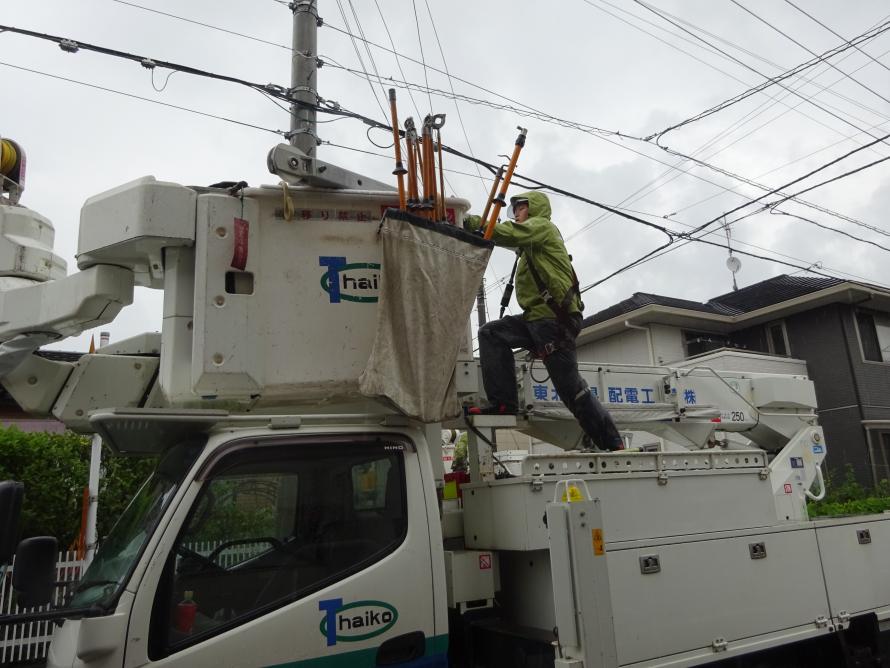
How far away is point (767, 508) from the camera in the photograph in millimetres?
4184

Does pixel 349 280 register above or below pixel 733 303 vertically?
below

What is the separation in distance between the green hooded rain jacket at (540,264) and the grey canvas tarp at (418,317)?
0.68m

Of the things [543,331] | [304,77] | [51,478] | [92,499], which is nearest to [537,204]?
[543,331]

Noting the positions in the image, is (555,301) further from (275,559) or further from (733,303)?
(733,303)

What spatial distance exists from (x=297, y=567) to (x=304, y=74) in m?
6.17

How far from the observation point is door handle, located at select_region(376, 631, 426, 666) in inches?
117

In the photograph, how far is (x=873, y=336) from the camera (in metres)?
17.8

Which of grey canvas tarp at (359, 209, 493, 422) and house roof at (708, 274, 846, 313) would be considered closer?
grey canvas tarp at (359, 209, 493, 422)

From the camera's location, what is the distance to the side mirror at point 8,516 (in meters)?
2.45

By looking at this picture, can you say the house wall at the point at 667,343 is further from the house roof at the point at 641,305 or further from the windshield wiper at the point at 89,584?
the windshield wiper at the point at 89,584

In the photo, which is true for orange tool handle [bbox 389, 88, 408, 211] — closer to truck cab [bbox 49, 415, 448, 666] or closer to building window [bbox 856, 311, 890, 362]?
truck cab [bbox 49, 415, 448, 666]

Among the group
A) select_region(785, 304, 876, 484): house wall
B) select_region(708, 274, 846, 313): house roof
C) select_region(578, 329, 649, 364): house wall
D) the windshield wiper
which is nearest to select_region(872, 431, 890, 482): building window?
select_region(785, 304, 876, 484): house wall

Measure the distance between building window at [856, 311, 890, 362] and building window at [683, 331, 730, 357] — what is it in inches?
125

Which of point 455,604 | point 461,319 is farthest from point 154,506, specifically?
point 461,319
